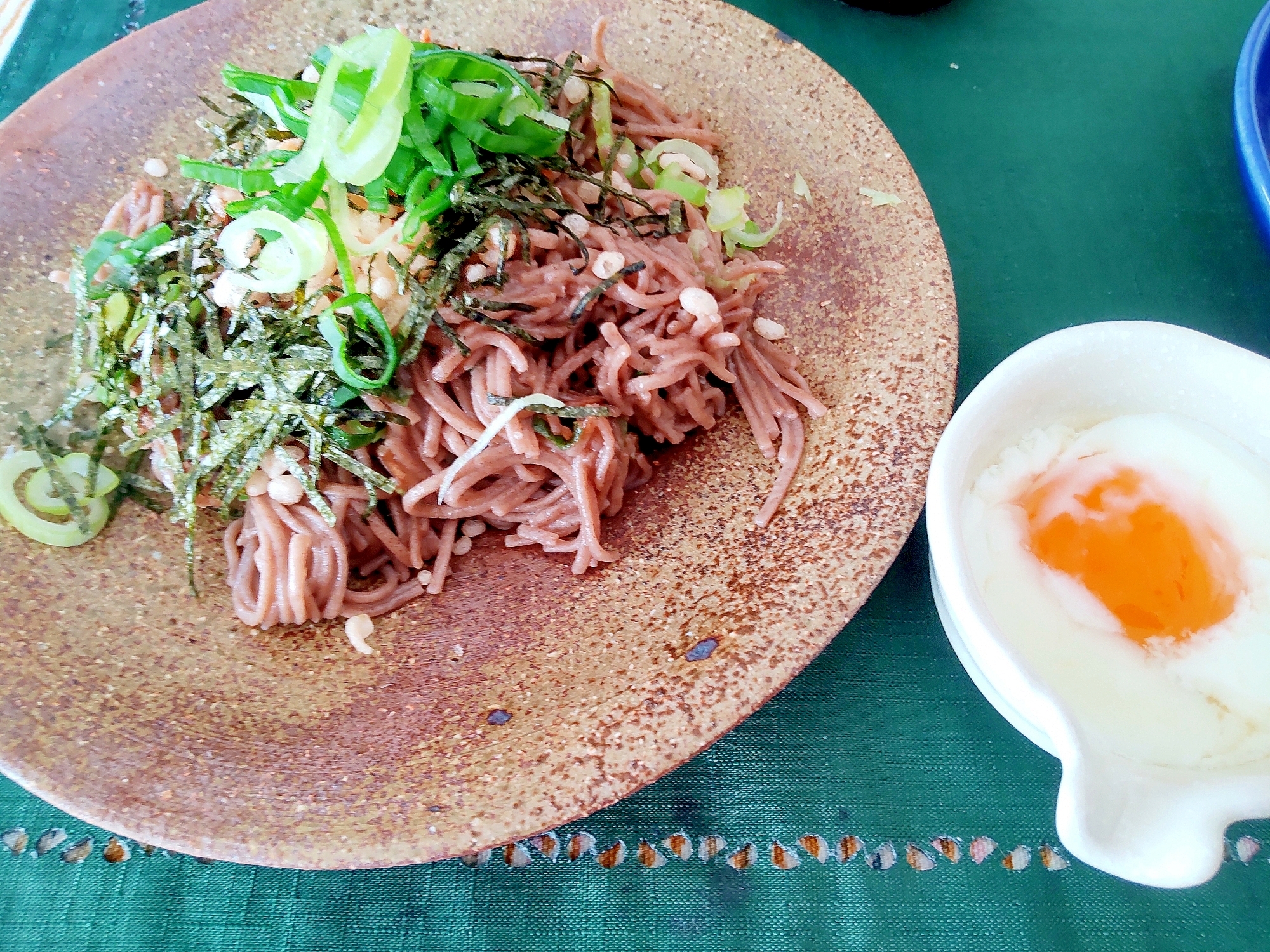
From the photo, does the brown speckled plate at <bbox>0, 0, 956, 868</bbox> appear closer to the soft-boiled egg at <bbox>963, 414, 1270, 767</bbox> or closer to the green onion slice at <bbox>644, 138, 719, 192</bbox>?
the green onion slice at <bbox>644, 138, 719, 192</bbox>

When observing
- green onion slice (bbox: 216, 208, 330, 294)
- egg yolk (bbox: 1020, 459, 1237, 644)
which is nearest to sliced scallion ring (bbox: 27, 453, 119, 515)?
green onion slice (bbox: 216, 208, 330, 294)

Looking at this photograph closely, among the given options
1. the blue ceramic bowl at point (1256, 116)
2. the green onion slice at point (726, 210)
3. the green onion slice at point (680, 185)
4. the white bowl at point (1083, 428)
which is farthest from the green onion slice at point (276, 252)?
the blue ceramic bowl at point (1256, 116)

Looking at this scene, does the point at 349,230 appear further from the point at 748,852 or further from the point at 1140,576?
the point at 1140,576

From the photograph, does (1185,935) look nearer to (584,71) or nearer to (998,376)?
(998,376)

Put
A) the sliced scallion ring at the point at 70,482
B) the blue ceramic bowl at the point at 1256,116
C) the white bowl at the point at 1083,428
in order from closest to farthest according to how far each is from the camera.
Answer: the white bowl at the point at 1083,428
the sliced scallion ring at the point at 70,482
the blue ceramic bowl at the point at 1256,116

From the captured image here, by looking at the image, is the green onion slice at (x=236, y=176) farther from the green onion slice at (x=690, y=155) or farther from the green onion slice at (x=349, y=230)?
the green onion slice at (x=690, y=155)

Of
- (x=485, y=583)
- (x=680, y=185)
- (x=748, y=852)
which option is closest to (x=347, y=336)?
(x=485, y=583)

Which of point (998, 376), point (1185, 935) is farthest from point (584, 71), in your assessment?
point (1185, 935)
